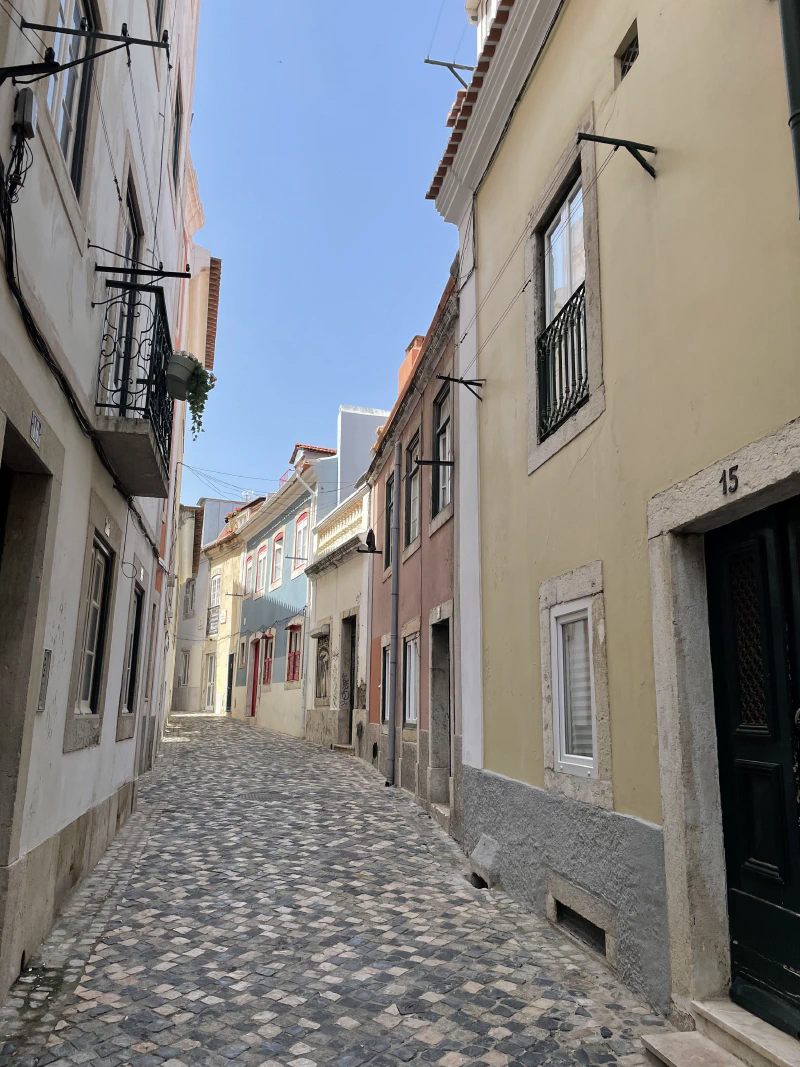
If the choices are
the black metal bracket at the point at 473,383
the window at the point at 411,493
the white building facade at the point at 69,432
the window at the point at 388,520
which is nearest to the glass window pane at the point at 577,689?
the black metal bracket at the point at 473,383

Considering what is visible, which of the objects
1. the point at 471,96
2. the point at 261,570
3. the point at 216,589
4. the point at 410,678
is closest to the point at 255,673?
the point at 261,570

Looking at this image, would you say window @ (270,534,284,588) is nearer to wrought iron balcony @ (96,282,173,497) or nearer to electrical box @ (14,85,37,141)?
wrought iron balcony @ (96,282,173,497)

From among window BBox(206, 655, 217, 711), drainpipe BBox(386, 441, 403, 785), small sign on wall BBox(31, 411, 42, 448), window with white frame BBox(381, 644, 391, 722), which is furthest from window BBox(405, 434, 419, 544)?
window BBox(206, 655, 217, 711)

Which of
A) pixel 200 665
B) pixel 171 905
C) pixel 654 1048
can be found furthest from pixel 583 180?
pixel 200 665

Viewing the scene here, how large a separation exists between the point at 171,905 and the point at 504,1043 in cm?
281

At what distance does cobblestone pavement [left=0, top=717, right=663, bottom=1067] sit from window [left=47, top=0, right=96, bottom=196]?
14.5 feet

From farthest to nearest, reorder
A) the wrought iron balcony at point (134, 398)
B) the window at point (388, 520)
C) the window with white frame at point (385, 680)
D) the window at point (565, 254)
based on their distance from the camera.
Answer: the window at point (388, 520) < the window with white frame at point (385, 680) < the wrought iron balcony at point (134, 398) < the window at point (565, 254)

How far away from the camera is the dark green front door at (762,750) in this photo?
10.1 feet

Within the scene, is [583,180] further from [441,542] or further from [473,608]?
[441,542]

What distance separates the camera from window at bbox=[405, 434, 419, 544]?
1098 cm

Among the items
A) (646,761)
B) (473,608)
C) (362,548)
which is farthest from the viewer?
(362,548)

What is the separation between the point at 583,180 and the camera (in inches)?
201

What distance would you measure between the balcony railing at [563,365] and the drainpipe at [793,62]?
7.40ft

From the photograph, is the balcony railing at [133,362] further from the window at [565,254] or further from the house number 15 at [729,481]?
the house number 15 at [729,481]
